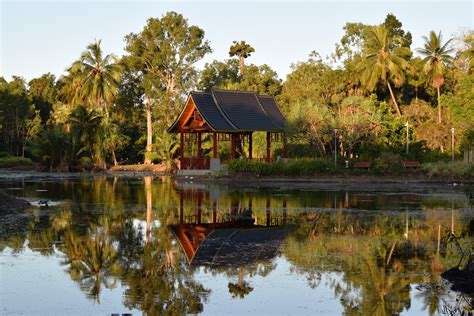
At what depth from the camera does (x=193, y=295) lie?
9.76m

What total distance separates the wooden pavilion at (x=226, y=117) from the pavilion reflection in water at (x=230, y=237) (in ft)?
75.7

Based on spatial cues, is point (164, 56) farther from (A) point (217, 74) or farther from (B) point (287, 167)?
(B) point (287, 167)

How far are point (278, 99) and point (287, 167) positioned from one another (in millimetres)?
23619

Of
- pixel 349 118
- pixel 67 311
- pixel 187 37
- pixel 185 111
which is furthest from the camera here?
pixel 187 37

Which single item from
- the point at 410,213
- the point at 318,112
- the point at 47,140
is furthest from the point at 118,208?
the point at 47,140

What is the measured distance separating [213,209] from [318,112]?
22.3m

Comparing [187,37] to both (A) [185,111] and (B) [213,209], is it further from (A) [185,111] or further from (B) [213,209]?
(B) [213,209]

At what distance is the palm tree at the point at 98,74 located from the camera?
64125 millimetres

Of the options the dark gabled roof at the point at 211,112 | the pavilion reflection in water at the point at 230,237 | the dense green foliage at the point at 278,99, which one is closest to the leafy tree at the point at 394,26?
the dense green foliage at the point at 278,99

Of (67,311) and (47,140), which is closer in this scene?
Answer: (67,311)

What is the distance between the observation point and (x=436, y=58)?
193ft

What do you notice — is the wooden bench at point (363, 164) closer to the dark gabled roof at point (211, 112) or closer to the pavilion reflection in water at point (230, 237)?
the dark gabled roof at point (211, 112)

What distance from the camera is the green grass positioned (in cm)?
4016

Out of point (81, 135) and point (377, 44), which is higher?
point (377, 44)
